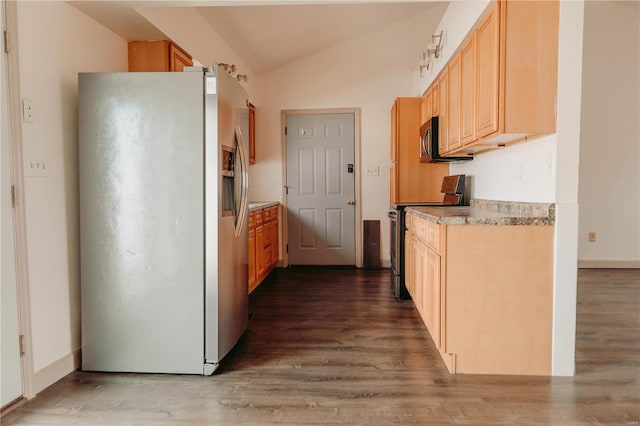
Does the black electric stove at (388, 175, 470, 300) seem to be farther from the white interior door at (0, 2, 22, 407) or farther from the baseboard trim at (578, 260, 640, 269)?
the white interior door at (0, 2, 22, 407)

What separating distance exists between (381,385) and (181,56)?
2.78m

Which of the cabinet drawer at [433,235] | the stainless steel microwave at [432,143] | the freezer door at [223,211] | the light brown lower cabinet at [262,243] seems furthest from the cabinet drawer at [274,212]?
the cabinet drawer at [433,235]

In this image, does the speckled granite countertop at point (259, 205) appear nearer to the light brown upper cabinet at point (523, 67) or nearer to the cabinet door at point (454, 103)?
the cabinet door at point (454, 103)

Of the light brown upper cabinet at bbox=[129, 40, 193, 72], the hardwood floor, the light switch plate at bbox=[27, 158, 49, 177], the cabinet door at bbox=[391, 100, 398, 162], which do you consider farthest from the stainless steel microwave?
the light switch plate at bbox=[27, 158, 49, 177]

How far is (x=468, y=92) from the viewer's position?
2.85 metres

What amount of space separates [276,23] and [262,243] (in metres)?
2.32

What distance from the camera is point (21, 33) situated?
2.09 meters

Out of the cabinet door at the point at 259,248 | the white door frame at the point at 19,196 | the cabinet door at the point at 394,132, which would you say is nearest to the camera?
the white door frame at the point at 19,196

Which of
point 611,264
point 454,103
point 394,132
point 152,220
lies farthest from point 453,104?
point 611,264

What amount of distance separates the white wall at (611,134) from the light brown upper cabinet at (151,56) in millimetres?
5003

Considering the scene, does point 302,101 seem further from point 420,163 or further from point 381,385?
point 381,385

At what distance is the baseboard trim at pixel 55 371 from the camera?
2.16 metres

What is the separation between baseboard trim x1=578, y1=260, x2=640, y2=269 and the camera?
208 inches

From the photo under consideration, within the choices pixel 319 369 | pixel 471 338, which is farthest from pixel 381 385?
pixel 471 338
